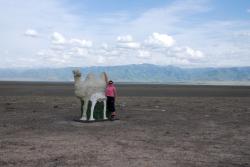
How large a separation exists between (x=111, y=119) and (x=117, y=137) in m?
5.16

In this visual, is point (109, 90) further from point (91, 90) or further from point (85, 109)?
point (85, 109)

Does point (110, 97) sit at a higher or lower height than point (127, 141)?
higher

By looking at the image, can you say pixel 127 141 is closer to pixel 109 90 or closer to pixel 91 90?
pixel 91 90

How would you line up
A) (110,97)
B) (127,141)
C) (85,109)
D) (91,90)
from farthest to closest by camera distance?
(110,97) → (85,109) → (91,90) → (127,141)

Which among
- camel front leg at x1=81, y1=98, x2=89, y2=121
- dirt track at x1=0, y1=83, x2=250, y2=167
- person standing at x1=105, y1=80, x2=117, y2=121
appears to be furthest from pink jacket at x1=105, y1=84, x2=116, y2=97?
dirt track at x1=0, y1=83, x2=250, y2=167

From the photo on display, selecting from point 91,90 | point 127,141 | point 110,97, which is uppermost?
point 91,90

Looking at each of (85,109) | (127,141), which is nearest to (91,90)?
(85,109)

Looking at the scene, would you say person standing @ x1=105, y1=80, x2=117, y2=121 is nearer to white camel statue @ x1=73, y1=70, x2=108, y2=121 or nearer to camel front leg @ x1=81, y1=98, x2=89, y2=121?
white camel statue @ x1=73, y1=70, x2=108, y2=121

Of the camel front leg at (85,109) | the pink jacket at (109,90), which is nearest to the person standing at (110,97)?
the pink jacket at (109,90)

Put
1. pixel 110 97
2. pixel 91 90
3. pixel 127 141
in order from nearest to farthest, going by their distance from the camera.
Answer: pixel 127 141 < pixel 91 90 < pixel 110 97

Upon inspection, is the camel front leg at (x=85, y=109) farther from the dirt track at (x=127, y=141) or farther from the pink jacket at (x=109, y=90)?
the pink jacket at (x=109, y=90)

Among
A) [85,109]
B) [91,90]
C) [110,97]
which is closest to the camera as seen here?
[91,90]

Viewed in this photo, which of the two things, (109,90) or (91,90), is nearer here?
(91,90)

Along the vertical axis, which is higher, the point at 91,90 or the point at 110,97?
the point at 91,90
